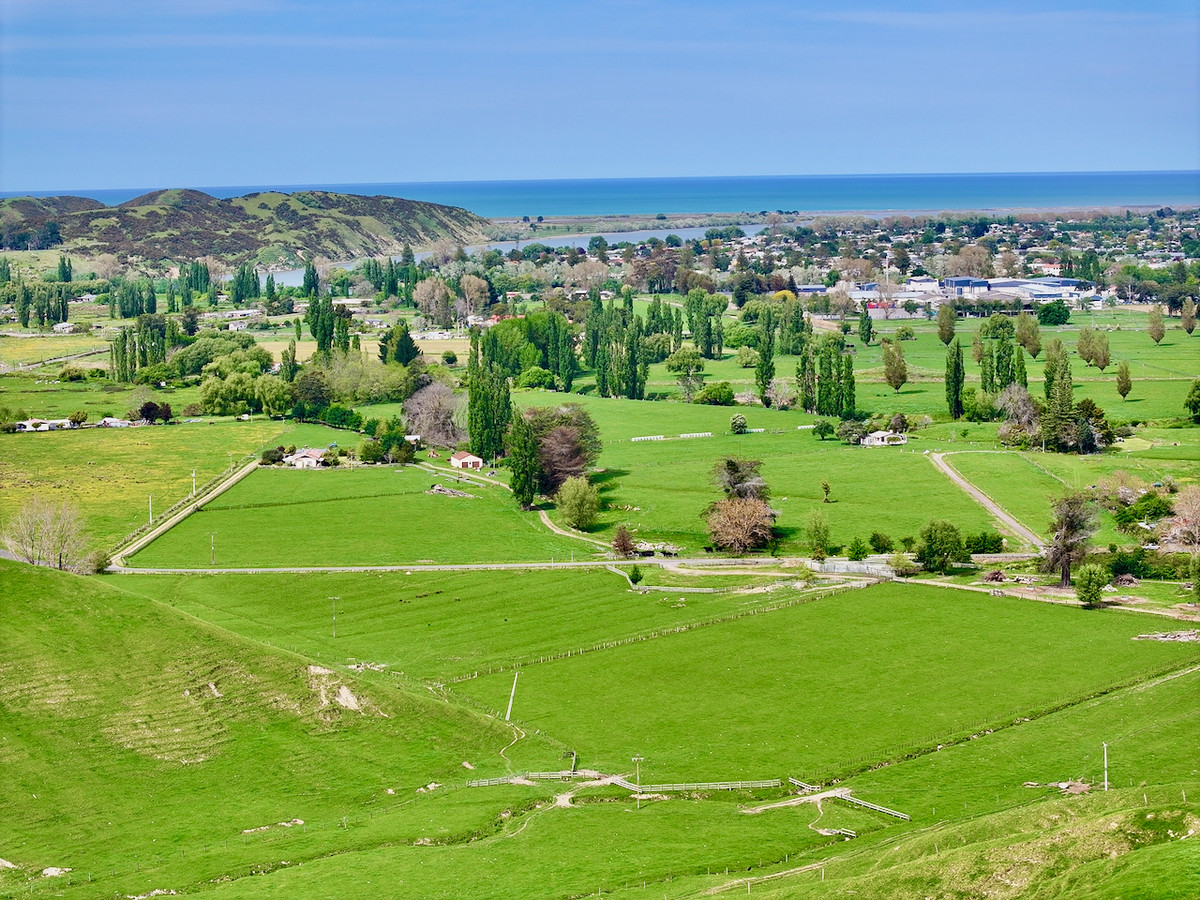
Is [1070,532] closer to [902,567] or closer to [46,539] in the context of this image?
[902,567]

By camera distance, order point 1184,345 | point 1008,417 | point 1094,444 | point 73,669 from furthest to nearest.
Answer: point 1184,345, point 1008,417, point 1094,444, point 73,669

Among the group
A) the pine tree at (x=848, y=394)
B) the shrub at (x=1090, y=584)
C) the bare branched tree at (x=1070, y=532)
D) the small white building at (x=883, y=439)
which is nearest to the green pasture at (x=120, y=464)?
the pine tree at (x=848, y=394)

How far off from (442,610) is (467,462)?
4381cm

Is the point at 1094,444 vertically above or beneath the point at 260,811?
above

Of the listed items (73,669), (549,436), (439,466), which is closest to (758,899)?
(73,669)

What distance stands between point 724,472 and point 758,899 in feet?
196

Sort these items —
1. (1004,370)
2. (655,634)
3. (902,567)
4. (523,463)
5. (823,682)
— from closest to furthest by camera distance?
(823,682), (655,634), (902,567), (523,463), (1004,370)

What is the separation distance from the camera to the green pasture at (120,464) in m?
112

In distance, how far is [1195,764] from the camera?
60031 mm

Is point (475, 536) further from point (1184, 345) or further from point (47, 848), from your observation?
point (1184, 345)

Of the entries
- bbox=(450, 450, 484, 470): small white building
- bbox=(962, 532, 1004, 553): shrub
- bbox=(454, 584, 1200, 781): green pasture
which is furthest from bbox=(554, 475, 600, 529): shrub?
bbox=(962, 532, 1004, 553): shrub

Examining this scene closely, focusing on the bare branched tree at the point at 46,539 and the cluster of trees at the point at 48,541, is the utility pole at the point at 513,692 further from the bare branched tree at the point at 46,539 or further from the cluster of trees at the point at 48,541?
the bare branched tree at the point at 46,539

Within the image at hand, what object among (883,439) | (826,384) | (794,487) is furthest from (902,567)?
(826,384)

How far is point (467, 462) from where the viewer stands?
12925cm
